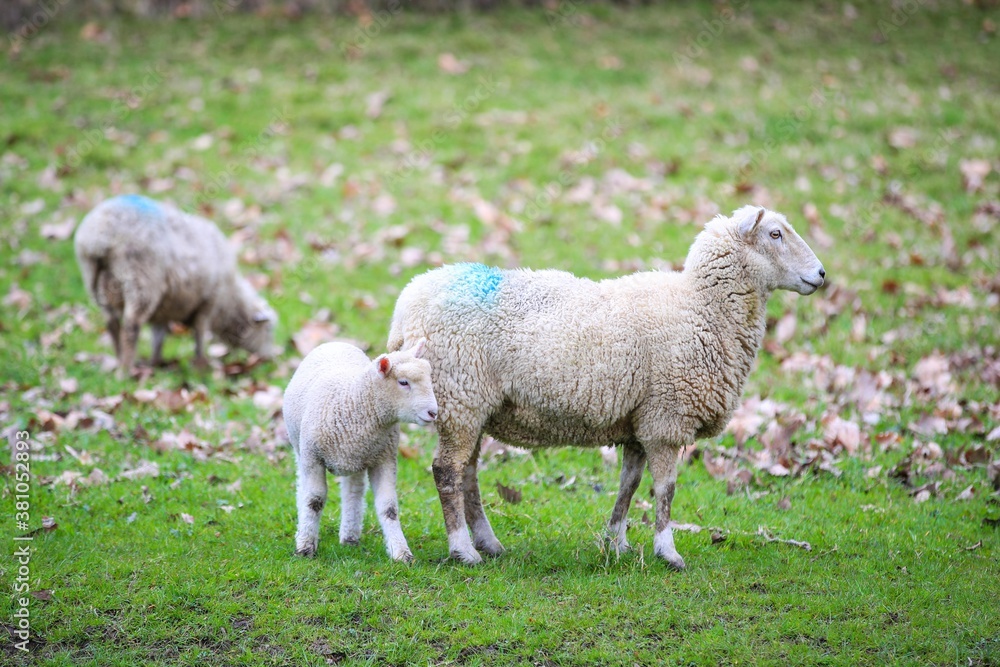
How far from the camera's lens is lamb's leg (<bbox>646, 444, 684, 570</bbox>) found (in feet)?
20.4

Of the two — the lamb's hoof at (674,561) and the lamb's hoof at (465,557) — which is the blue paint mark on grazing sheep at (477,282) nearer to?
the lamb's hoof at (465,557)

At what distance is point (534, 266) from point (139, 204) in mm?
4605

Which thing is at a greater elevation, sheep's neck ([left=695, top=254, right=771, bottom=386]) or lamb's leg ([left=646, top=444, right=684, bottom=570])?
sheep's neck ([left=695, top=254, right=771, bottom=386])

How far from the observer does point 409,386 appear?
5797 mm

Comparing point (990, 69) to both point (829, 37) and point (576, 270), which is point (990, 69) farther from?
point (576, 270)

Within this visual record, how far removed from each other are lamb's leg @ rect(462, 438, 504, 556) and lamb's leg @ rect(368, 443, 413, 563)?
0.48m

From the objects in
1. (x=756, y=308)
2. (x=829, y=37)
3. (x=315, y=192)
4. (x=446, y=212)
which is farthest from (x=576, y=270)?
(x=829, y=37)

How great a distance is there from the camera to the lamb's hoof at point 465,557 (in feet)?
20.1

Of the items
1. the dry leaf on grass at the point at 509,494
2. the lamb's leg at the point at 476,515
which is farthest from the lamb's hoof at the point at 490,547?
the dry leaf on grass at the point at 509,494

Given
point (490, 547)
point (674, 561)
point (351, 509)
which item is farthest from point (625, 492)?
point (351, 509)

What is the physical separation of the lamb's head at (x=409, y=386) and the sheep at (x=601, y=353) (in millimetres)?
262

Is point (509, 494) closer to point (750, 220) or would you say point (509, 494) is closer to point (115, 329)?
point (750, 220)

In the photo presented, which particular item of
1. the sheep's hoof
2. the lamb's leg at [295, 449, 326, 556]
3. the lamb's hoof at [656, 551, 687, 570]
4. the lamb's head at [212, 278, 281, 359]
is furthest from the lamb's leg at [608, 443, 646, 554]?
the lamb's head at [212, 278, 281, 359]

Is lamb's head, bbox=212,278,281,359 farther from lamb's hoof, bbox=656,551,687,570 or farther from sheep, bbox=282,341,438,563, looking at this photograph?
lamb's hoof, bbox=656,551,687,570
